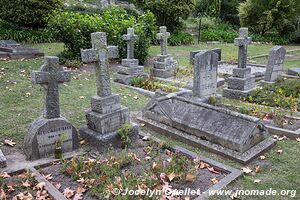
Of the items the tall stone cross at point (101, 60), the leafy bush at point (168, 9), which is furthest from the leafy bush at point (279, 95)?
the leafy bush at point (168, 9)

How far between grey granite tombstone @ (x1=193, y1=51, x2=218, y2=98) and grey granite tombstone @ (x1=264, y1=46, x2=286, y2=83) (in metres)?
3.67

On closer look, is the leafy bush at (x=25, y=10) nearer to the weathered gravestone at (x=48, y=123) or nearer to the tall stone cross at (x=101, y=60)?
the tall stone cross at (x=101, y=60)

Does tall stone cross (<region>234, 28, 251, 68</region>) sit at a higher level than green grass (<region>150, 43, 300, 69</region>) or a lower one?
higher

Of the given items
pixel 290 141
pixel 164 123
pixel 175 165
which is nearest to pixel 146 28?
pixel 164 123

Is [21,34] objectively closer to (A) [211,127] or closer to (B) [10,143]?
(B) [10,143]

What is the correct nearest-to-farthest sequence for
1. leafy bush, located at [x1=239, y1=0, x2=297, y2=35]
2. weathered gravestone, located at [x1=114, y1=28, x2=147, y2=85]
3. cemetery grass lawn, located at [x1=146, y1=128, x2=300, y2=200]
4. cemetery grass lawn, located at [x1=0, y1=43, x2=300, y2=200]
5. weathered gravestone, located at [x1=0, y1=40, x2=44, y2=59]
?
cemetery grass lawn, located at [x1=146, y1=128, x2=300, y2=200]
cemetery grass lawn, located at [x1=0, y1=43, x2=300, y2=200]
weathered gravestone, located at [x1=114, y1=28, x2=147, y2=85]
weathered gravestone, located at [x1=0, y1=40, x2=44, y2=59]
leafy bush, located at [x1=239, y1=0, x2=297, y2=35]

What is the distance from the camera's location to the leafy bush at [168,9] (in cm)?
2280

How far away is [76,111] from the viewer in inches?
324

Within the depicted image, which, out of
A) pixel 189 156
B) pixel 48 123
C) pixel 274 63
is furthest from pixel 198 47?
pixel 48 123

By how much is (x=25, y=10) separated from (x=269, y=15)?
57.1 ft

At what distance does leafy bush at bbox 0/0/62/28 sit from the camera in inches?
703

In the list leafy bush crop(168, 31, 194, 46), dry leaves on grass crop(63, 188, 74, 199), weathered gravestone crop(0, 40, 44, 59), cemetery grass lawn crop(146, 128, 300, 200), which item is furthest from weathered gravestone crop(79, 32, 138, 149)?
leafy bush crop(168, 31, 194, 46)

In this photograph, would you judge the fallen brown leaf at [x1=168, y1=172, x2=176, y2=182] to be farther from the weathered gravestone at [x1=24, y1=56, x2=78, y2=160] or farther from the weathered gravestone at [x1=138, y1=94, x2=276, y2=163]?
the weathered gravestone at [x1=24, y1=56, x2=78, y2=160]

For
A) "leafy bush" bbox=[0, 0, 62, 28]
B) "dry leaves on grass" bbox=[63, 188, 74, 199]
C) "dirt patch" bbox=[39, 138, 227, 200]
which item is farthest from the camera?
"leafy bush" bbox=[0, 0, 62, 28]
